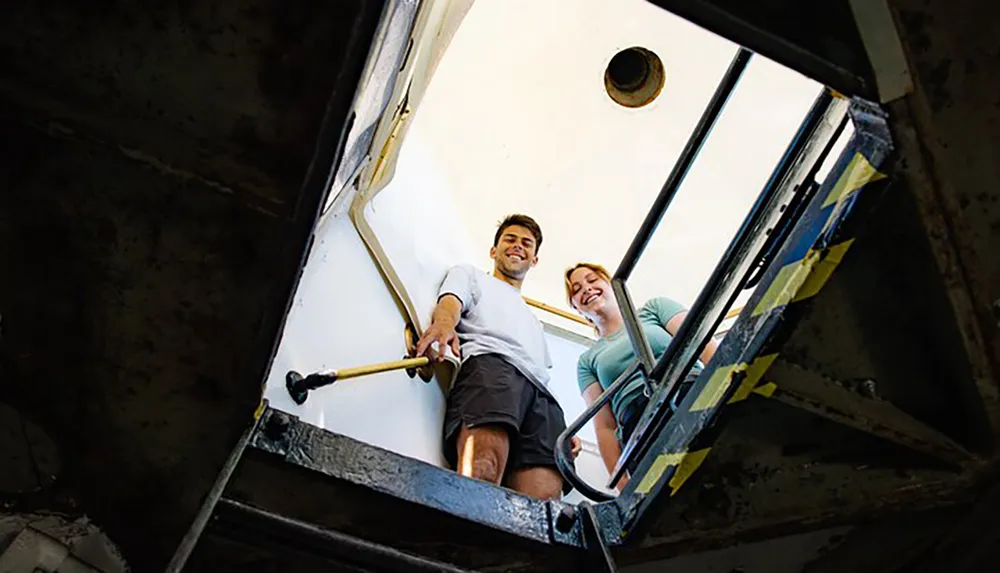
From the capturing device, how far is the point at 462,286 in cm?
346

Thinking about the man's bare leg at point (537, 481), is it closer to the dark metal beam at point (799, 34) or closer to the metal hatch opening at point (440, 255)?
the metal hatch opening at point (440, 255)

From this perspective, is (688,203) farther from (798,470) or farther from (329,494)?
(329,494)

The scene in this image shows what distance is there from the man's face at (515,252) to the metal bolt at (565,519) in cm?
231

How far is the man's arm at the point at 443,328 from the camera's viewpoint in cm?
297

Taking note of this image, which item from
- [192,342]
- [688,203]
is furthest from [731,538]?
[688,203]

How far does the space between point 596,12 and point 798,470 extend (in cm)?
362

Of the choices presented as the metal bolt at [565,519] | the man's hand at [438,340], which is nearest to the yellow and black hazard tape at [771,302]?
the metal bolt at [565,519]

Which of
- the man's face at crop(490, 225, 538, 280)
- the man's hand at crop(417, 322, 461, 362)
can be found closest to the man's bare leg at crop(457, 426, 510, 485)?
the man's hand at crop(417, 322, 461, 362)

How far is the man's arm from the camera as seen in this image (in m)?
2.97

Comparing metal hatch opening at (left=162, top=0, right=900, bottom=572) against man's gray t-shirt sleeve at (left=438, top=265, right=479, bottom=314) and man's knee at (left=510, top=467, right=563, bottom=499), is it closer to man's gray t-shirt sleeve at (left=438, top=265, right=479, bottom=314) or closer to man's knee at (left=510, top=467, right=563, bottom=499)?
man's gray t-shirt sleeve at (left=438, top=265, right=479, bottom=314)

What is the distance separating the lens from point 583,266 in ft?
13.3

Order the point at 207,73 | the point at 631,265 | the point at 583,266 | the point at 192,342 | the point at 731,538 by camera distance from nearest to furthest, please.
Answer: the point at 207,73 < the point at 192,342 < the point at 731,538 < the point at 631,265 < the point at 583,266

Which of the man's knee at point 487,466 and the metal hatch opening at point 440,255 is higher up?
the metal hatch opening at point 440,255

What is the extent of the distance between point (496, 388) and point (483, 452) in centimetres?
28
